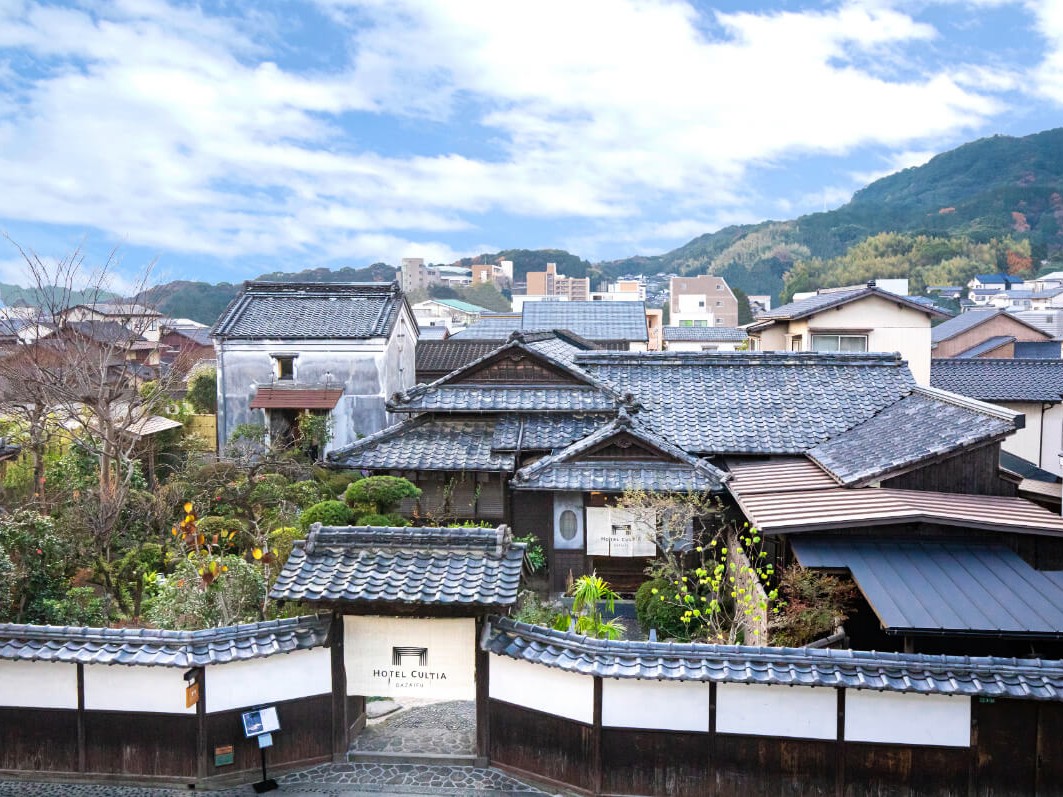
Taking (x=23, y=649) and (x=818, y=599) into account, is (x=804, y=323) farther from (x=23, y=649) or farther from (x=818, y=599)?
(x=23, y=649)

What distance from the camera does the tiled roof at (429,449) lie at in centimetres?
1839

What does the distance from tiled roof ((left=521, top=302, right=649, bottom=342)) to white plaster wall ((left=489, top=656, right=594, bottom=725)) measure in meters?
39.2

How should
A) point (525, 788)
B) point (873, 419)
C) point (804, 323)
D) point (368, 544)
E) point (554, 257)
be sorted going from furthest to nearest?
1. point (554, 257)
2. point (804, 323)
3. point (873, 419)
4. point (368, 544)
5. point (525, 788)

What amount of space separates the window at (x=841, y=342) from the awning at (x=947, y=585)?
18438mm

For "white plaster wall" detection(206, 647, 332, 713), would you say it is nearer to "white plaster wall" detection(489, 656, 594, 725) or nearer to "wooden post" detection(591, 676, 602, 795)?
"white plaster wall" detection(489, 656, 594, 725)

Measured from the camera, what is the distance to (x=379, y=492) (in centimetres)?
1678

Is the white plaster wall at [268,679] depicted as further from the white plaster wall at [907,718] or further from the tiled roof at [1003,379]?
the tiled roof at [1003,379]

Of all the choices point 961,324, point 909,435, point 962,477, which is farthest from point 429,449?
point 961,324

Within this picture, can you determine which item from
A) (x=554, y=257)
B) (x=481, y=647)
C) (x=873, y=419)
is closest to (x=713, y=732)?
(x=481, y=647)

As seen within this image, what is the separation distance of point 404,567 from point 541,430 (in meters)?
9.57

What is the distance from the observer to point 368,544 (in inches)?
424

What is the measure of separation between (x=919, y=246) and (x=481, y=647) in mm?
A: 118735

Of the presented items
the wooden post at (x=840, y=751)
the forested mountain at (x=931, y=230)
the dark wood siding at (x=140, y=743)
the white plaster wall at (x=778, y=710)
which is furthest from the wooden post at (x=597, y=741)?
the forested mountain at (x=931, y=230)

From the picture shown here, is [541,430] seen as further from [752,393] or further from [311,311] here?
[311,311]
